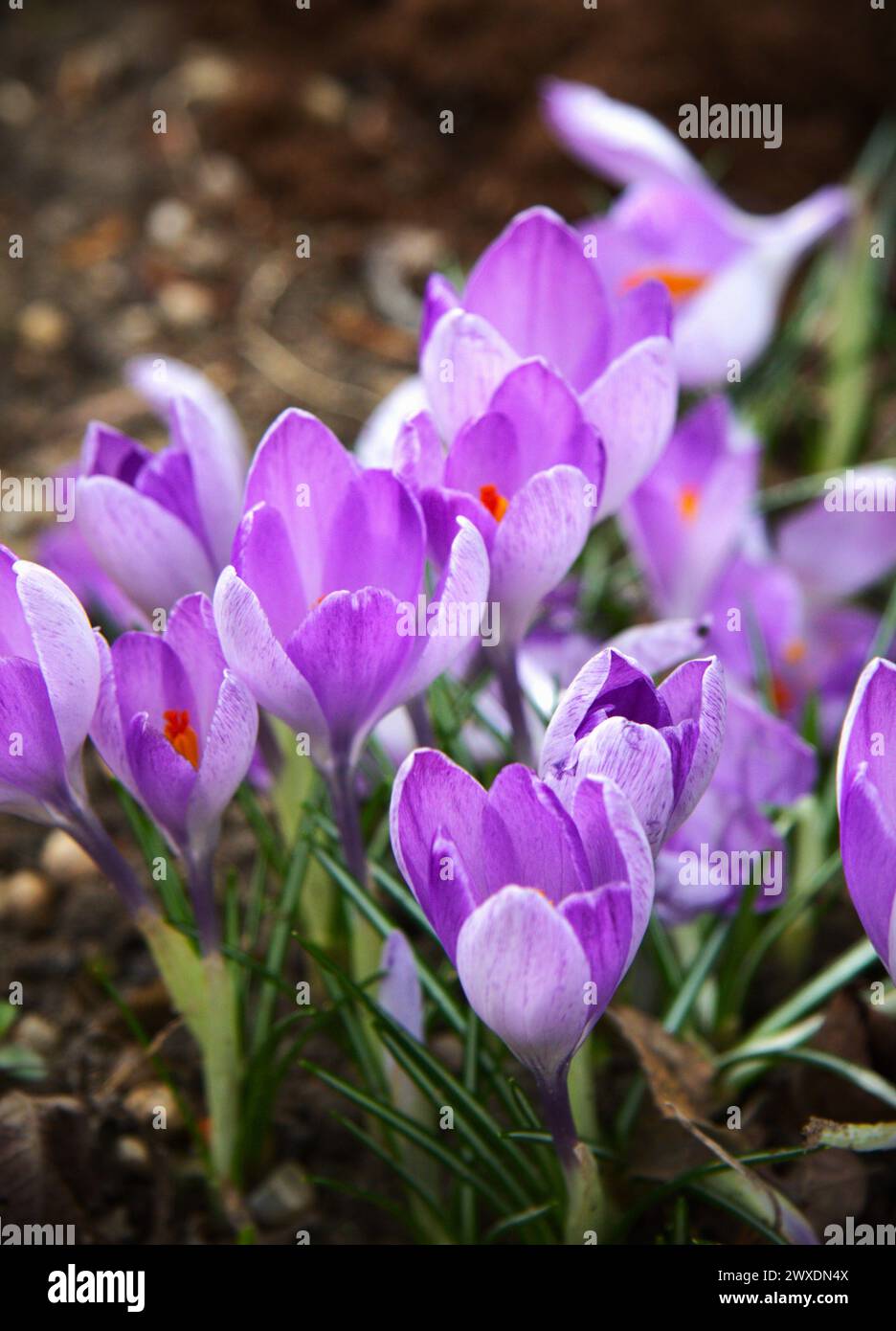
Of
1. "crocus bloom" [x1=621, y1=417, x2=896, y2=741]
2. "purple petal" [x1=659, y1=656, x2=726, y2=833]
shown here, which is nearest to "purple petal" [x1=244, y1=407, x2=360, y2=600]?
"purple petal" [x1=659, y1=656, x2=726, y2=833]

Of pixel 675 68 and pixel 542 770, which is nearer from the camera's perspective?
pixel 542 770

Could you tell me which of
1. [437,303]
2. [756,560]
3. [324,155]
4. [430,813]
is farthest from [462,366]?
[324,155]

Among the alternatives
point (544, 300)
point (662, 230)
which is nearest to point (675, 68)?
point (662, 230)

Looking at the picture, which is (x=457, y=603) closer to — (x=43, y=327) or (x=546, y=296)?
(x=546, y=296)

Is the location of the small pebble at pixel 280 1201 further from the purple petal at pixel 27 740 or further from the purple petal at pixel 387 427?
the purple petal at pixel 387 427

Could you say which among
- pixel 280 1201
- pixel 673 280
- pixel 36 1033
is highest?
pixel 673 280
